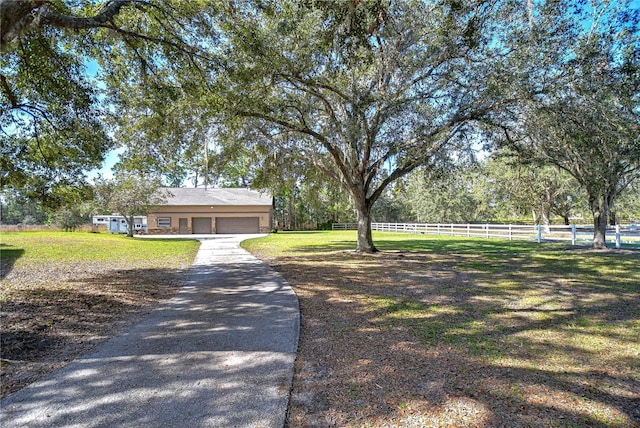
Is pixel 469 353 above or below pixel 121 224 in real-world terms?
below

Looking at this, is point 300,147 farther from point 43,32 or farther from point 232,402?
point 232,402

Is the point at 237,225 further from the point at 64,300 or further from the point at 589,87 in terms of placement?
the point at 589,87

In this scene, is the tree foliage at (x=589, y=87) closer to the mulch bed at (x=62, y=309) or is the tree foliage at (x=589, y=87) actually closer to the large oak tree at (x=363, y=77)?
the large oak tree at (x=363, y=77)

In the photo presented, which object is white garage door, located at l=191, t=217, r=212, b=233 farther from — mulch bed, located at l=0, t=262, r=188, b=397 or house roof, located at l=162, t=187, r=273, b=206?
mulch bed, located at l=0, t=262, r=188, b=397

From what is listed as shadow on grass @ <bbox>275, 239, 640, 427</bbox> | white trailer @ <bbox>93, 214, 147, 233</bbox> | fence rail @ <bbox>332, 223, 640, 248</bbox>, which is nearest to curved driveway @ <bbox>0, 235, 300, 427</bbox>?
shadow on grass @ <bbox>275, 239, 640, 427</bbox>

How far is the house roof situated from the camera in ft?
120

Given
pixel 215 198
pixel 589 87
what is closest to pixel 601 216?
pixel 589 87

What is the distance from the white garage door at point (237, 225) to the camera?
3720 cm

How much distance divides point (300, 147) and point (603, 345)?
1185 centimetres

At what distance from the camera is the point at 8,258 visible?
1177 centimetres

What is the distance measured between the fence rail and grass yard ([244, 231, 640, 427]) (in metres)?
12.4

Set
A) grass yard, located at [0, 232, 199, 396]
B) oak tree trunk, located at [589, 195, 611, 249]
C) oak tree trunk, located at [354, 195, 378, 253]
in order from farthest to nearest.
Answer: oak tree trunk, located at [589, 195, 611, 249]
oak tree trunk, located at [354, 195, 378, 253]
grass yard, located at [0, 232, 199, 396]

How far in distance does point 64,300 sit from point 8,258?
7838 mm

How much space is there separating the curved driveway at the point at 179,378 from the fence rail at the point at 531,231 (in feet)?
59.9
